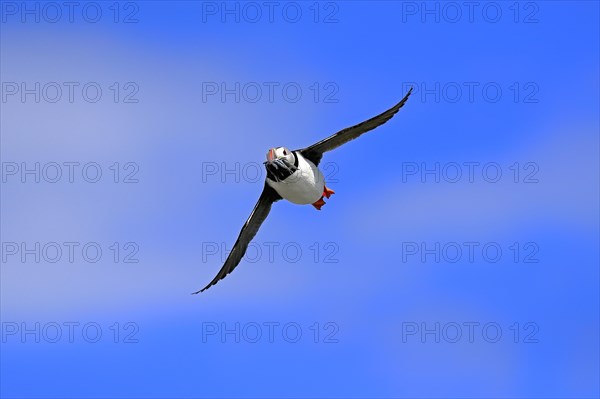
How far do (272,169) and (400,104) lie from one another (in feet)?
27.1

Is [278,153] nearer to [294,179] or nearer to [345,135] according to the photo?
[294,179]

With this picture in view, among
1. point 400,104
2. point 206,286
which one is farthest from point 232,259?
point 400,104

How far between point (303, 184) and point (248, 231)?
6168mm

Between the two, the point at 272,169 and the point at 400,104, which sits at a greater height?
the point at 400,104

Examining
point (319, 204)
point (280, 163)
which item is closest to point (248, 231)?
point (319, 204)

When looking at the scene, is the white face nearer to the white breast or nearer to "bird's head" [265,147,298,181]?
"bird's head" [265,147,298,181]

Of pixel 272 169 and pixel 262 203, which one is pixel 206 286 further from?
pixel 272 169

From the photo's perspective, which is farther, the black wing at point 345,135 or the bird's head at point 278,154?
the black wing at point 345,135

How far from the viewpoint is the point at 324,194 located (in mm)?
62250

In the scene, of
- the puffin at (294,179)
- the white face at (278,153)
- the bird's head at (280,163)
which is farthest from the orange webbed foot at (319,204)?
the white face at (278,153)

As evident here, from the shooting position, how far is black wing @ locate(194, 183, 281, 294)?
6316 centimetres

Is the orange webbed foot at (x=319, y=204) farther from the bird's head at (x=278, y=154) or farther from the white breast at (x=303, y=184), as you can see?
the bird's head at (x=278, y=154)

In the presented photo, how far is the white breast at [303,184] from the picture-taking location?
59281 mm

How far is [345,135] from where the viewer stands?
61.4m
